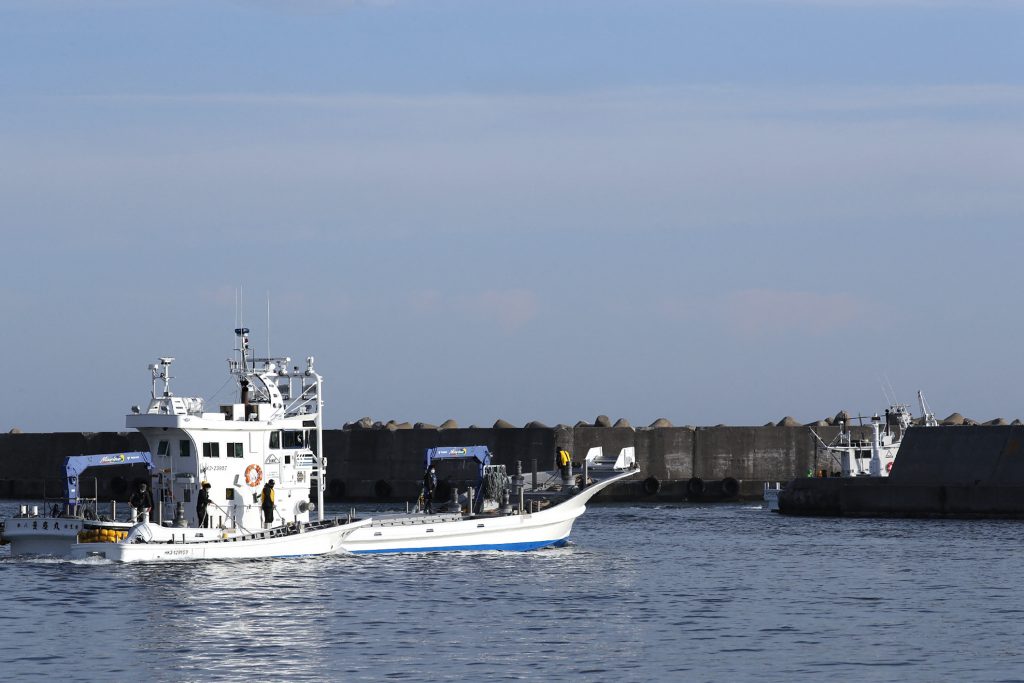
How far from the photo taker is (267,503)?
4291 centimetres

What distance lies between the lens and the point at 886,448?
72.8 metres

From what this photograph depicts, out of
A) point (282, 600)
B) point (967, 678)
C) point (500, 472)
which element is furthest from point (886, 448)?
point (967, 678)

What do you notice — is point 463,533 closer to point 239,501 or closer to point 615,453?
point 239,501

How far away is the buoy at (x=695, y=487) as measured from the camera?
81625 millimetres

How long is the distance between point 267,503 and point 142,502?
10.7ft

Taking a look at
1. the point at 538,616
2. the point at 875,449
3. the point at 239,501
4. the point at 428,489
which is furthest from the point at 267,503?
the point at 875,449

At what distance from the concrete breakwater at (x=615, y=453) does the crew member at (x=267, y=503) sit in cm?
3915

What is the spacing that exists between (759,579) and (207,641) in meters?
16.7

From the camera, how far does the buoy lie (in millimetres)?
81625

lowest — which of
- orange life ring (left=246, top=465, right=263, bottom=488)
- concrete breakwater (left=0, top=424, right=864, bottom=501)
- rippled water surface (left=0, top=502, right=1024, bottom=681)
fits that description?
rippled water surface (left=0, top=502, right=1024, bottom=681)

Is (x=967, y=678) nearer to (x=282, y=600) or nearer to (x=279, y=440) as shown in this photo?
(x=282, y=600)

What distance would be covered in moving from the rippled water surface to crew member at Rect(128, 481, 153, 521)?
1435mm

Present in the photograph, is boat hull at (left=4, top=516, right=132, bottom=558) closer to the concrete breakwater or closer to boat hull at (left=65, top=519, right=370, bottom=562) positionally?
boat hull at (left=65, top=519, right=370, bottom=562)

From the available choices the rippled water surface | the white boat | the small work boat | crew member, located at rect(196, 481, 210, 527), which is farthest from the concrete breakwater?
crew member, located at rect(196, 481, 210, 527)
